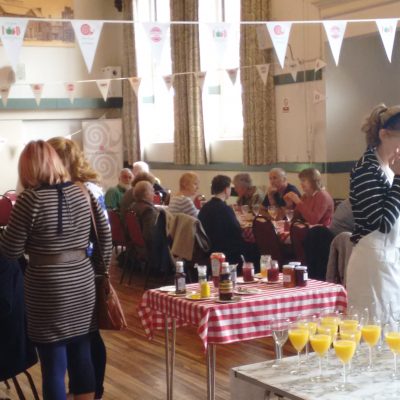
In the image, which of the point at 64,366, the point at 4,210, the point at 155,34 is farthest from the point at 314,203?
the point at 4,210

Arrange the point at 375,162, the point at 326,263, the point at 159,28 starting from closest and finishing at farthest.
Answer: the point at 375,162 → the point at 326,263 → the point at 159,28

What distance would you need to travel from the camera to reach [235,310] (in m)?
4.11

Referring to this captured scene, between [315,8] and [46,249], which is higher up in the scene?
[315,8]

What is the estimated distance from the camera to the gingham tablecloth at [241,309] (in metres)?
4.05

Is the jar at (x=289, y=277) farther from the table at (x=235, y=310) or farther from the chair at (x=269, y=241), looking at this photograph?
the chair at (x=269, y=241)

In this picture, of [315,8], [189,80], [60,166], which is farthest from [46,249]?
[189,80]

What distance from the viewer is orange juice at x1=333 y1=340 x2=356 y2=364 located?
8.41 feet

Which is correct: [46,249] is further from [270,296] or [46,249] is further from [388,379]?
[388,379]

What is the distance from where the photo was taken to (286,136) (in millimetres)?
10656

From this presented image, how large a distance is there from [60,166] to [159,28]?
3.48 metres

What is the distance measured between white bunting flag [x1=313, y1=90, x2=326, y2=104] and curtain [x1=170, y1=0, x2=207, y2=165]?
9.24ft

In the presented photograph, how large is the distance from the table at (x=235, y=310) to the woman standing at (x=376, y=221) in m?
0.70

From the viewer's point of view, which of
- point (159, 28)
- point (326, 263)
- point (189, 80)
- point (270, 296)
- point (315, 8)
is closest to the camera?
point (270, 296)

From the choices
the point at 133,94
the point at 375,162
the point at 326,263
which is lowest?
the point at 326,263
